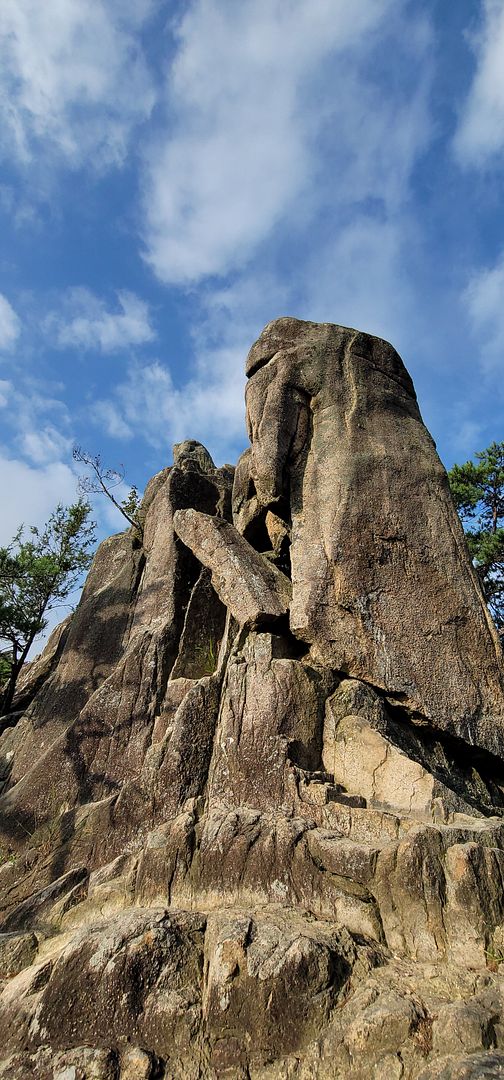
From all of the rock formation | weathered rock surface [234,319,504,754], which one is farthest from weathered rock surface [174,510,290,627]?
weathered rock surface [234,319,504,754]

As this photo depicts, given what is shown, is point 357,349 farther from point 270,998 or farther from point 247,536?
point 270,998

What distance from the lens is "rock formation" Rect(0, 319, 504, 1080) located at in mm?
5852

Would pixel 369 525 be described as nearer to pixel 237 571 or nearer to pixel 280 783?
pixel 237 571

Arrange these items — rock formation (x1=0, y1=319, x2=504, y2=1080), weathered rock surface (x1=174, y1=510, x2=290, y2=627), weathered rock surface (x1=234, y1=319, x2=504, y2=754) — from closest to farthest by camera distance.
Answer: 1. rock formation (x1=0, y1=319, x2=504, y2=1080)
2. weathered rock surface (x1=234, y1=319, x2=504, y2=754)
3. weathered rock surface (x1=174, y1=510, x2=290, y2=627)

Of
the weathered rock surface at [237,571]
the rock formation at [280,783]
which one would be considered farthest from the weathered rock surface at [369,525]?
the weathered rock surface at [237,571]

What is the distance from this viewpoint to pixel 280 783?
8.43 m

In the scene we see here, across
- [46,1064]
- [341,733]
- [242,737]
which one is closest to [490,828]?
[341,733]

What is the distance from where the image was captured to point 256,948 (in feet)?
20.4

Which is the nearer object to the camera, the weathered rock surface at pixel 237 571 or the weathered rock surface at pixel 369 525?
the weathered rock surface at pixel 369 525

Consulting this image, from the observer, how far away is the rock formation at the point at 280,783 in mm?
5852

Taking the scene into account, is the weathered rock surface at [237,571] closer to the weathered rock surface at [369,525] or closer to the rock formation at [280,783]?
the rock formation at [280,783]

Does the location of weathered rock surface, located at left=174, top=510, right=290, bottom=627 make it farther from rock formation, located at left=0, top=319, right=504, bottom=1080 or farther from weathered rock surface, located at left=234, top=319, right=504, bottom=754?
weathered rock surface, located at left=234, top=319, right=504, bottom=754

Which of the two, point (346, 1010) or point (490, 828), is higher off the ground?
point (490, 828)

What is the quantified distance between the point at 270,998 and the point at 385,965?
1.11 m
